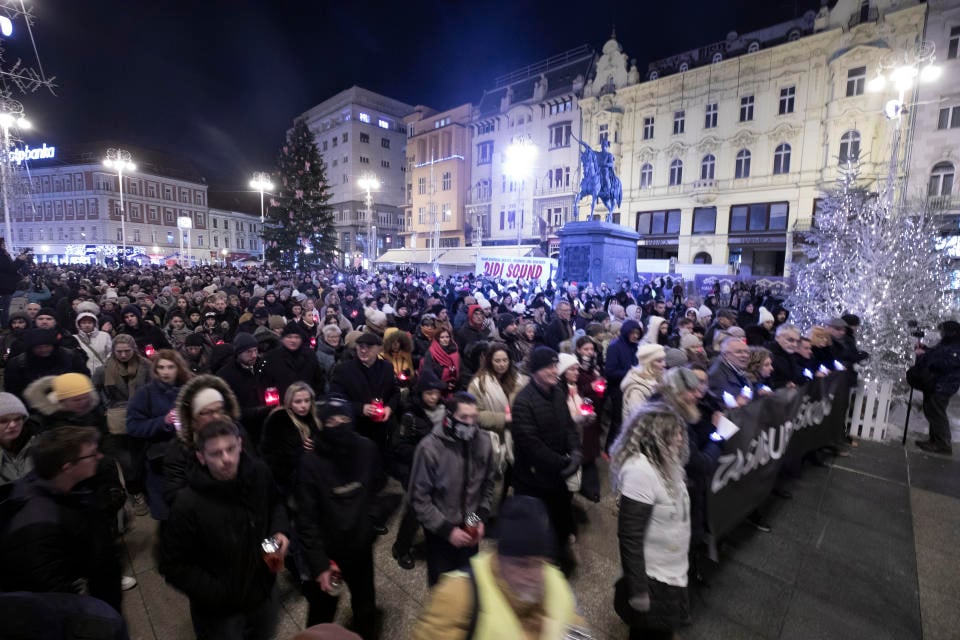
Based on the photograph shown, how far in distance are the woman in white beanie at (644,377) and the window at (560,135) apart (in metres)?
40.2

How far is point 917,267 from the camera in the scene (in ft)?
27.5

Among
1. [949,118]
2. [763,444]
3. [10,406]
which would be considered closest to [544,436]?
[763,444]

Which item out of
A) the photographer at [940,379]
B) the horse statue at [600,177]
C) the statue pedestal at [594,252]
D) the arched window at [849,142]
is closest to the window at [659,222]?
the arched window at [849,142]

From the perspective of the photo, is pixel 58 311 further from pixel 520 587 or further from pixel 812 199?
pixel 812 199

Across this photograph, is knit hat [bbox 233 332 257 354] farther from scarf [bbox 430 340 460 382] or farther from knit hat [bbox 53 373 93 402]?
scarf [bbox 430 340 460 382]

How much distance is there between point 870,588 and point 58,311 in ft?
43.1

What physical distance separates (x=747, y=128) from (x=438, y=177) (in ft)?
107

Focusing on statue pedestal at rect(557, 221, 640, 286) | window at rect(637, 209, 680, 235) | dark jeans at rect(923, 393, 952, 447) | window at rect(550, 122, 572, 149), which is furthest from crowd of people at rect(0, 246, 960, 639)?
window at rect(550, 122, 572, 149)

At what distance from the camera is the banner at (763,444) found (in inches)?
140

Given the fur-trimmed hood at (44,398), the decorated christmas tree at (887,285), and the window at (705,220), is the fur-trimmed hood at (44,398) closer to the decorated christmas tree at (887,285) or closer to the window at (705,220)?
the decorated christmas tree at (887,285)

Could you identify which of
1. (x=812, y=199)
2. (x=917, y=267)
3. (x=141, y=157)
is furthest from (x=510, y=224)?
(x=141, y=157)

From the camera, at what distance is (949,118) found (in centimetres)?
2481

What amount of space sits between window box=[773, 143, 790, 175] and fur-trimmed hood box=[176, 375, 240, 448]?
37083mm

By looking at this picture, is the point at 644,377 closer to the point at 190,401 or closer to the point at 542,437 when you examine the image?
the point at 542,437
